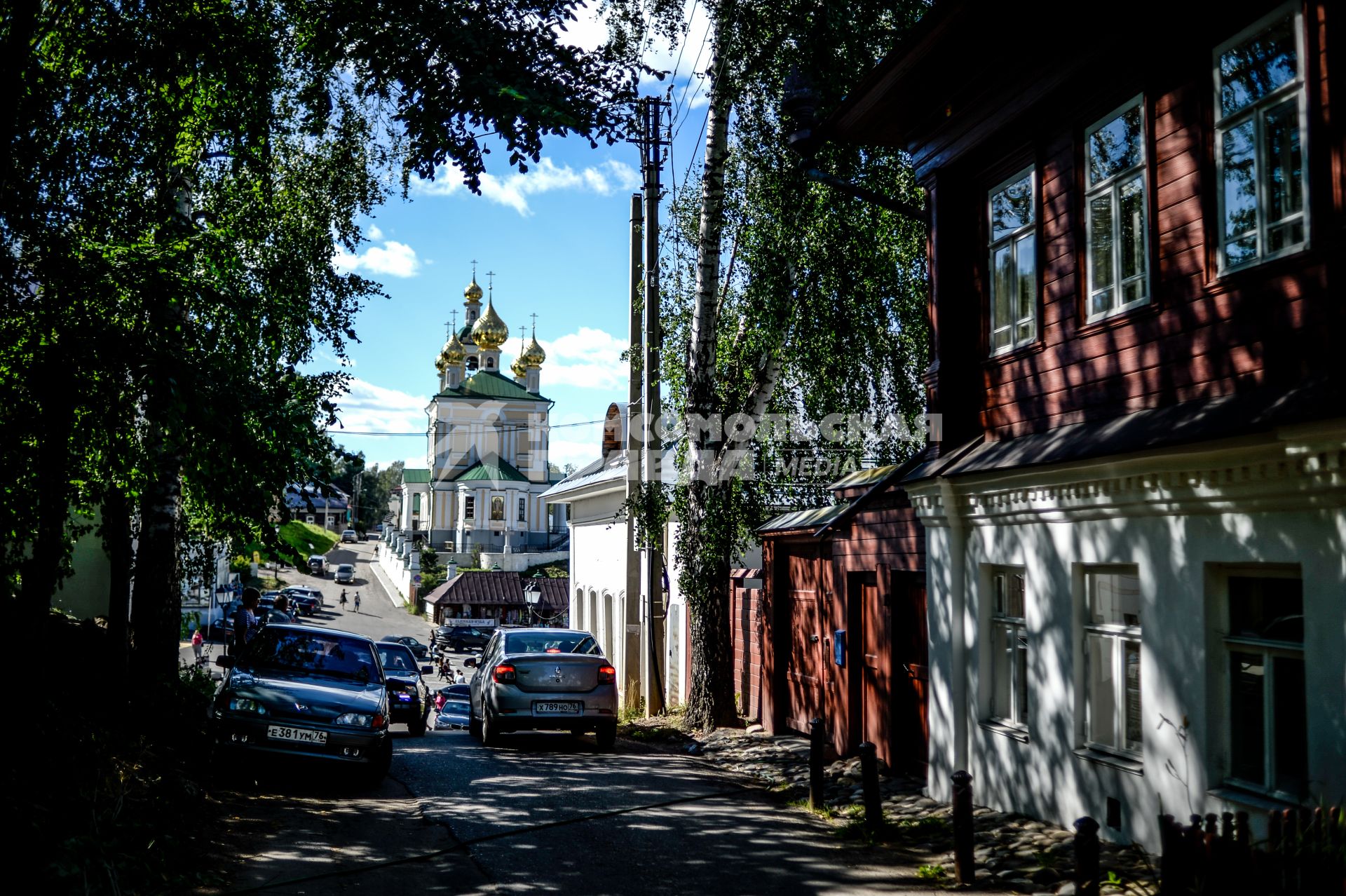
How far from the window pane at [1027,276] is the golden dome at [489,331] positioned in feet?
282

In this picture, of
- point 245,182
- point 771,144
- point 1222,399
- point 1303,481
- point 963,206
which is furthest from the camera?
point 771,144

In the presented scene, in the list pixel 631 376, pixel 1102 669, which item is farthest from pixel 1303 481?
pixel 631 376

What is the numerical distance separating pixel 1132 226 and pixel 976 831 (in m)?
4.98

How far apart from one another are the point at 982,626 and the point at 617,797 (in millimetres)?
3776

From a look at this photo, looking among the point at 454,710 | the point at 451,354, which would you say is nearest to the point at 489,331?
the point at 451,354

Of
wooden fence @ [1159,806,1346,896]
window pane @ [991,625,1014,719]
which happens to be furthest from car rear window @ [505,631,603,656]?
wooden fence @ [1159,806,1346,896]

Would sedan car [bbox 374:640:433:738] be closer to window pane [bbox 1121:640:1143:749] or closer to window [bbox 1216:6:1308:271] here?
window pane [bbox 1121:640:1143:749]

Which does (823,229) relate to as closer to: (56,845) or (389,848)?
(389,848)

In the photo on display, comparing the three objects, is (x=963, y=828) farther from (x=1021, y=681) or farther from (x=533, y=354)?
(x=533, y=354)

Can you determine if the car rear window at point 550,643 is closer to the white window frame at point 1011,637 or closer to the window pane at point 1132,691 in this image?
the white window frame at point 1011,637

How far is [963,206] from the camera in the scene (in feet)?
37.5

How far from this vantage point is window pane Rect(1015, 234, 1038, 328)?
1007 cm

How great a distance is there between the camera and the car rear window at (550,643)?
50.4 ft

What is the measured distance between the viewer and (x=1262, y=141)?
23.8ft
